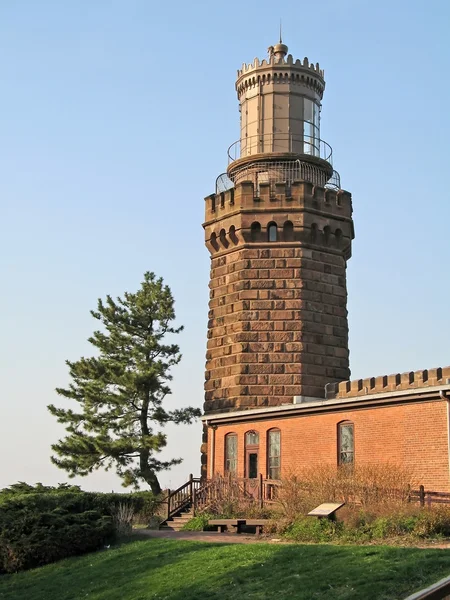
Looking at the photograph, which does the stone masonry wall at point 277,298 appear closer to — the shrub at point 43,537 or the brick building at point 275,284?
A: the brick building at point 275,284

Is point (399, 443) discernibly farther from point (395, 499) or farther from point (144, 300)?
point (144, 300)

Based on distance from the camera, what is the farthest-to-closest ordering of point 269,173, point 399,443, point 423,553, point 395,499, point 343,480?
point 269,173
point 399,443
point 343,480
point 395,499
point 423,553

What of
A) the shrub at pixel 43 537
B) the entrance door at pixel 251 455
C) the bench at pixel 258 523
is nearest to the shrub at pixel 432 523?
the bench at pixel 258 523

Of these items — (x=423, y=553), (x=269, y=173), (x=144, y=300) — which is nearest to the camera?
(x=423, y=553)

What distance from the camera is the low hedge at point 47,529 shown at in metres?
23.8

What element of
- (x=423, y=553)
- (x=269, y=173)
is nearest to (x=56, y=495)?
(x=423, y=553)

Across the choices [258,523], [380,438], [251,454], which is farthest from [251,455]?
[258,523]

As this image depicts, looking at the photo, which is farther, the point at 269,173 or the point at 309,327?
the point at 269,173

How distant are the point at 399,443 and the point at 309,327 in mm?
10313

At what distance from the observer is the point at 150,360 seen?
39094mm

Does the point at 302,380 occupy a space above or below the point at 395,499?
above

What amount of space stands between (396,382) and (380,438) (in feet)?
10.3

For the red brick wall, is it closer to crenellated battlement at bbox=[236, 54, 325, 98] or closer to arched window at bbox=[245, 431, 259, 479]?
arched window at bbox=[245, 431, 259, 479]

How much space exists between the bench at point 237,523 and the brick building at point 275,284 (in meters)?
3.53
